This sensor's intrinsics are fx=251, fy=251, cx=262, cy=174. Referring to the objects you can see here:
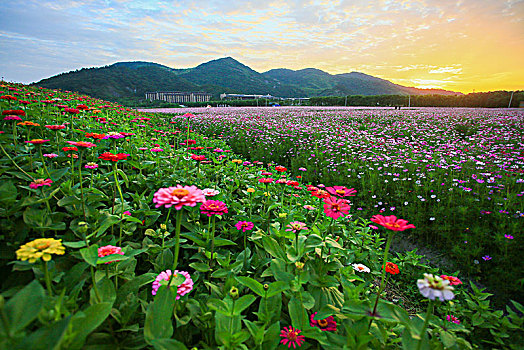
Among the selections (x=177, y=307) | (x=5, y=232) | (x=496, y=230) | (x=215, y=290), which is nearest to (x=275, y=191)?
(x=215, y=290)

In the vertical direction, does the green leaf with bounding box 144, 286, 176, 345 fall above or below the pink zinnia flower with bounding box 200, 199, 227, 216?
below

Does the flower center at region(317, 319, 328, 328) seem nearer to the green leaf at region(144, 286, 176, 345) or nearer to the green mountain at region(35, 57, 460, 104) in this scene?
the green leaf at region(144, 286, 176, 345)

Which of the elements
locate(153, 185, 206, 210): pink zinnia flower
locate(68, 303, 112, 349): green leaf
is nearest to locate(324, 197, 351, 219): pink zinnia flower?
locate(153, 185, 206, 210): pink zinnia flower

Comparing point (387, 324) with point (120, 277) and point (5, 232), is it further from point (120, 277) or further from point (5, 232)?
point (5, 232)

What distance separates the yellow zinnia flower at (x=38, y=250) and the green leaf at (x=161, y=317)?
39cm

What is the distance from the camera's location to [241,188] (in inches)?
111

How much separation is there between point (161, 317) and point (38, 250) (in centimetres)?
49

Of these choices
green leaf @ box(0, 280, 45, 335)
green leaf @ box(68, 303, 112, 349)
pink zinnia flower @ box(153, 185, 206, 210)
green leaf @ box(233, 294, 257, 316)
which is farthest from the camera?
green leaf @ box(233, 294, 257, 316)

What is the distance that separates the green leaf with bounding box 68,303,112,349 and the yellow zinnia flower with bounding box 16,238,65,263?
0.71ft

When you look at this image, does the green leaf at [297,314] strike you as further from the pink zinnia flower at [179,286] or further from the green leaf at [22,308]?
the green leaf at [22,308]

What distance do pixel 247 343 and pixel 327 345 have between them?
0.36 m

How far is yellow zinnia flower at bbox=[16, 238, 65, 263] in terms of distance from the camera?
0.80 metres

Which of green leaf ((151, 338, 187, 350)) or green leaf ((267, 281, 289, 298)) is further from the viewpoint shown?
green leaf ((267, 281, 289, 298))

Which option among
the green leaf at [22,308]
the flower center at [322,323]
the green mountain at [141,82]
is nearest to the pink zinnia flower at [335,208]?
the flower center at [322,323]
